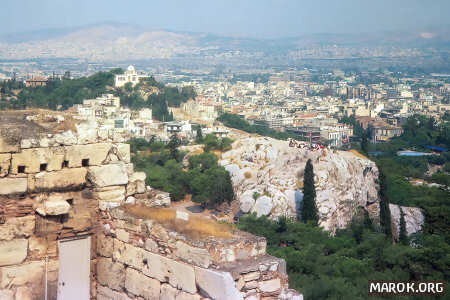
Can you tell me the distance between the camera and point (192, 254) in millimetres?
4637

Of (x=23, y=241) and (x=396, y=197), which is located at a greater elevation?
(x=23, y=241)

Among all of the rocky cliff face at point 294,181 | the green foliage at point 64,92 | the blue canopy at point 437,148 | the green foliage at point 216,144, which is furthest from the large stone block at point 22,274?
the blue canopy at point 437,148

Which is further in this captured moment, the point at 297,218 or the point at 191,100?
the point at 191,100

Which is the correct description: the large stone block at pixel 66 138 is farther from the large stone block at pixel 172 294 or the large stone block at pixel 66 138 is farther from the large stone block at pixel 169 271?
the large stone block at pixel 172 294

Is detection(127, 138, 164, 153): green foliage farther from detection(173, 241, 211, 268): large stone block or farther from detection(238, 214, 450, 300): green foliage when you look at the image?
detection(173, 241, 211, 268): large stone block

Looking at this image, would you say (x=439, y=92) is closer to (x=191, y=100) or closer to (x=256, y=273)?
(x=191, y=100)

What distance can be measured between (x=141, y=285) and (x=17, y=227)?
1176 mm

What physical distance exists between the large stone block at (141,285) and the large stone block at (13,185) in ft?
3.71

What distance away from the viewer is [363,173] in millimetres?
29359

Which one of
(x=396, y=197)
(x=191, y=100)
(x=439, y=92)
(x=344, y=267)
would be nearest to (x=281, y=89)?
(x=439, y=92)

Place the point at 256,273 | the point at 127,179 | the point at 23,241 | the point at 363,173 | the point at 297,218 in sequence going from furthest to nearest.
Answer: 1. the point at 363,173
2. the point at 297,218
3. the point at 127,179
4. the point at 23,241
5. the point at 256,273

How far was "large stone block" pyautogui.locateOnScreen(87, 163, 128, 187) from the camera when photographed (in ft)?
18.4

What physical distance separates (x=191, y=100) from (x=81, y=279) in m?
83.2

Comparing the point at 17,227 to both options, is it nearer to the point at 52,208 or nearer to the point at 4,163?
the point at 52,208
